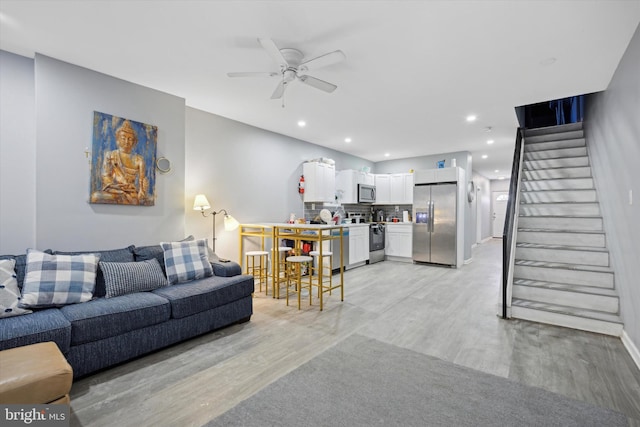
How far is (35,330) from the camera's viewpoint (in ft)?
6.27

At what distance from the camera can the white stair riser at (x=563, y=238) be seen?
3.64 meters

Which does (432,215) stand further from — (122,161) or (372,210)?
(122,161)

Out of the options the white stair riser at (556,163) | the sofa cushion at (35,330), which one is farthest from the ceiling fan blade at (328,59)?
the white stair riser at (556,163)

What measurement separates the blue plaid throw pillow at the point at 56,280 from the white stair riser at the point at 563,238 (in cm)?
501

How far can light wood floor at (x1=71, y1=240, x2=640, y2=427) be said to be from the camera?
189cm

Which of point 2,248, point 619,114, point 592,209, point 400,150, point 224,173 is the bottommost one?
point 2,248

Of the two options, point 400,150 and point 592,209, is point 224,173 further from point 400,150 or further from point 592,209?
point 592,209

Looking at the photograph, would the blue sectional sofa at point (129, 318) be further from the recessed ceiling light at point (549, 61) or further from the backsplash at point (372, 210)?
the backsplash at point (372, 210)

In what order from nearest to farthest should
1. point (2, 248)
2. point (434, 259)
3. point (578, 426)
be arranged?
point (578, 426) → point (2, 248) → point (434, 259)

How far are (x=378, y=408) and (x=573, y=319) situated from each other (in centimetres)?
264

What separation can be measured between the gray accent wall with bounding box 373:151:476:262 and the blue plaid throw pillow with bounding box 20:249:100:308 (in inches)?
268

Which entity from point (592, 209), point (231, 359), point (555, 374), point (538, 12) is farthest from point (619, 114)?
point (231, 359)

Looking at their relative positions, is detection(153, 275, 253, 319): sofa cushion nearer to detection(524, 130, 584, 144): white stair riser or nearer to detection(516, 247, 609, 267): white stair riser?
detection(516, 247, 609, 267): white stair riser

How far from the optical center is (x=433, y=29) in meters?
2.35
